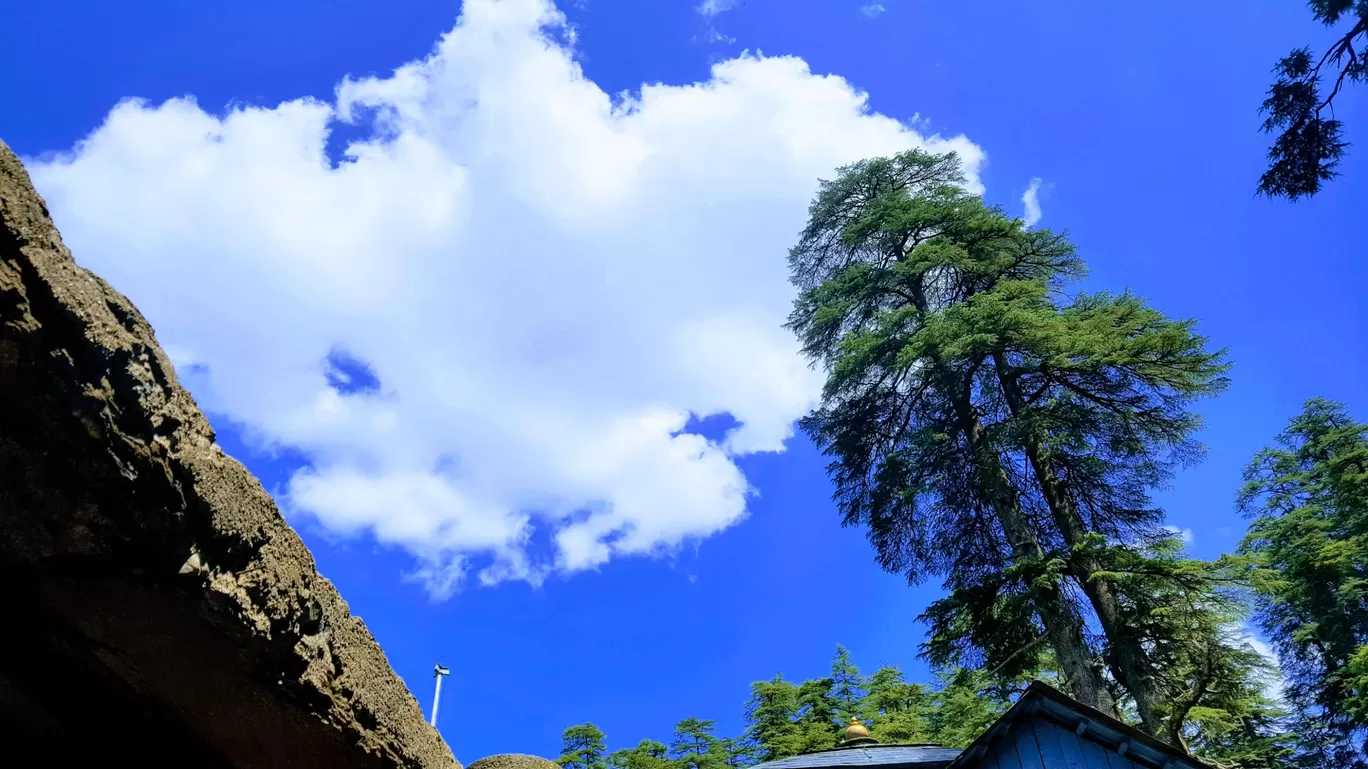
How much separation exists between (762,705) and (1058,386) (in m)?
14.9

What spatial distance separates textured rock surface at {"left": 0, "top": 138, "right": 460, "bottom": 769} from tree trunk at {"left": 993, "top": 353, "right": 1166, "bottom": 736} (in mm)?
11139

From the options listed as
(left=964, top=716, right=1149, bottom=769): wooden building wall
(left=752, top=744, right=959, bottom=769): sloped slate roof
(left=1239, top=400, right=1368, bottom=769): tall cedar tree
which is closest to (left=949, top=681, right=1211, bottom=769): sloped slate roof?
(left=964, top=716, right=1149, bottom=769): wooden building wall

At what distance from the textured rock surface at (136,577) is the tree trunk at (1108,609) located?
11139 millimetres

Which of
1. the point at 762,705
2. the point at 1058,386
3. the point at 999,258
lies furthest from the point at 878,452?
the point at 762,705

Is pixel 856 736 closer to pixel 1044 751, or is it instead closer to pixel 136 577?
pixel 1044 751

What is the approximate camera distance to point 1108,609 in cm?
1130

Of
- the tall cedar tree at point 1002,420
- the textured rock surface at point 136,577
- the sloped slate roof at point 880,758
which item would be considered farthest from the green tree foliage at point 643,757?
the textured rock surface at point 136,577

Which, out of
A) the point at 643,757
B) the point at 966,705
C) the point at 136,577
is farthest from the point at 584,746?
the point at 136,577

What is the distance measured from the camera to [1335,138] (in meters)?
7.46

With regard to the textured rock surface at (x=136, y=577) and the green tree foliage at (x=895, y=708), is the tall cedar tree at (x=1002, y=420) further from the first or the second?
the textured rock surface at (x=136, y=577)

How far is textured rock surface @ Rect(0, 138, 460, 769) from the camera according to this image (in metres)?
2.03

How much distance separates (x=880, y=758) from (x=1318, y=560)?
16.4 m

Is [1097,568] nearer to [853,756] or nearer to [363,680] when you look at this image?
[853,756]

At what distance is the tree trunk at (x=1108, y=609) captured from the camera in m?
10.8
